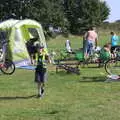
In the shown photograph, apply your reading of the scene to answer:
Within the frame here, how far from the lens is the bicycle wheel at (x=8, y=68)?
18.8 meters

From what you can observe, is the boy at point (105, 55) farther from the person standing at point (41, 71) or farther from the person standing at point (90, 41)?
the person standing at point (41, 71)

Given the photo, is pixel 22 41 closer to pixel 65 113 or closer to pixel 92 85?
pixel 92 85

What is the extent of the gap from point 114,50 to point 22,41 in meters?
3.93

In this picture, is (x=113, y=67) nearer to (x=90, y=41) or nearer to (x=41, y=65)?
(x=41, y=65)

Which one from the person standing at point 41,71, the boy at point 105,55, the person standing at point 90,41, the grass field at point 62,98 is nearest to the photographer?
the grass field at point 62,98

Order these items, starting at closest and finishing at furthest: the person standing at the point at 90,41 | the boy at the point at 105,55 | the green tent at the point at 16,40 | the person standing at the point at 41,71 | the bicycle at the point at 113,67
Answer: the person standing at the point at 41,71 → the bicycle at the point at 113,67 → the boy at the point at 105,55 → the green tent at the point at 16,40 → the person standing at the point at 90,41

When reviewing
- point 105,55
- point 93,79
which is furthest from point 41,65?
point 105,55

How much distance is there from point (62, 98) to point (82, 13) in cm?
7359

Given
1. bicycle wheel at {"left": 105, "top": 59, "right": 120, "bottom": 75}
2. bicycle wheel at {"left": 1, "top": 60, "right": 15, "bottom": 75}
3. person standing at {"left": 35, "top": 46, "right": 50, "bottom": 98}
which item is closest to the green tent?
bicycle wheel at {"left": 1, "top": 60, "right": 15, "bottom": 75}

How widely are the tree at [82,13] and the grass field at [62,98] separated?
216 ft

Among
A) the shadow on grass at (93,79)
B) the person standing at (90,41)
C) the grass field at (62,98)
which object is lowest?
the grass field at (62,98)

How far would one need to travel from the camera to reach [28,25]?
22.9 metres

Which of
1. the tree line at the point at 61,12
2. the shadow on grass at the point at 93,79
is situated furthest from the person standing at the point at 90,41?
the tree line at the point at 61,12

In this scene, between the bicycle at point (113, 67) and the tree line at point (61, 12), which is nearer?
the bicycle at point (113, 67)
